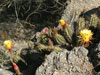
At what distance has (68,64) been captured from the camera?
9.44 feet

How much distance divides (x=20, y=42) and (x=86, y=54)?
2570 mm

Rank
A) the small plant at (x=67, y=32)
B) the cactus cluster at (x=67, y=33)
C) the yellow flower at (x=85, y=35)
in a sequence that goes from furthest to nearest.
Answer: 1. the small plant at (x=67, y=32)
2. the cactus cluster at (x=67, y=33)
3. the yellow flower at (x=85, y=35)

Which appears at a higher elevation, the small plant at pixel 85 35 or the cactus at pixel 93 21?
the cactus at pixel 93 21

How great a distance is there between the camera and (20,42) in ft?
16.8

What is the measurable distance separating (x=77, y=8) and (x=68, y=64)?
1.91 metres

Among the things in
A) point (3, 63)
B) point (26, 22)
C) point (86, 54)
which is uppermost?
point (86, 54)

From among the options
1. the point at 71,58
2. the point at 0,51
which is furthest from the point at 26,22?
the point at 71,58

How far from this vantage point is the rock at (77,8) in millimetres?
4185

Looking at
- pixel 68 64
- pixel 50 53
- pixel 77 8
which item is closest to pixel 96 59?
pixel 68 64

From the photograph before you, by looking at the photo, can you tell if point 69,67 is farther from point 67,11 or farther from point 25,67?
point 67,11

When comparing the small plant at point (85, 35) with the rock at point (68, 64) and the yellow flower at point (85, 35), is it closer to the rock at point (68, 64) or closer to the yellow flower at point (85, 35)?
the yellow flower at point (85, 35)

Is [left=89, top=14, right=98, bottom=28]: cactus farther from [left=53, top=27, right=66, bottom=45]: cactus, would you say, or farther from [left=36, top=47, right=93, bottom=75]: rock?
[left=36, top=47, right=93, bottom=75]: rock

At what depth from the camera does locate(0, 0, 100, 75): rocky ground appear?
2.86 metres

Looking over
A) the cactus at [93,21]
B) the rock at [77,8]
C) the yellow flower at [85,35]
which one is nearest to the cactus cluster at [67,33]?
the cactus at [93,21]
